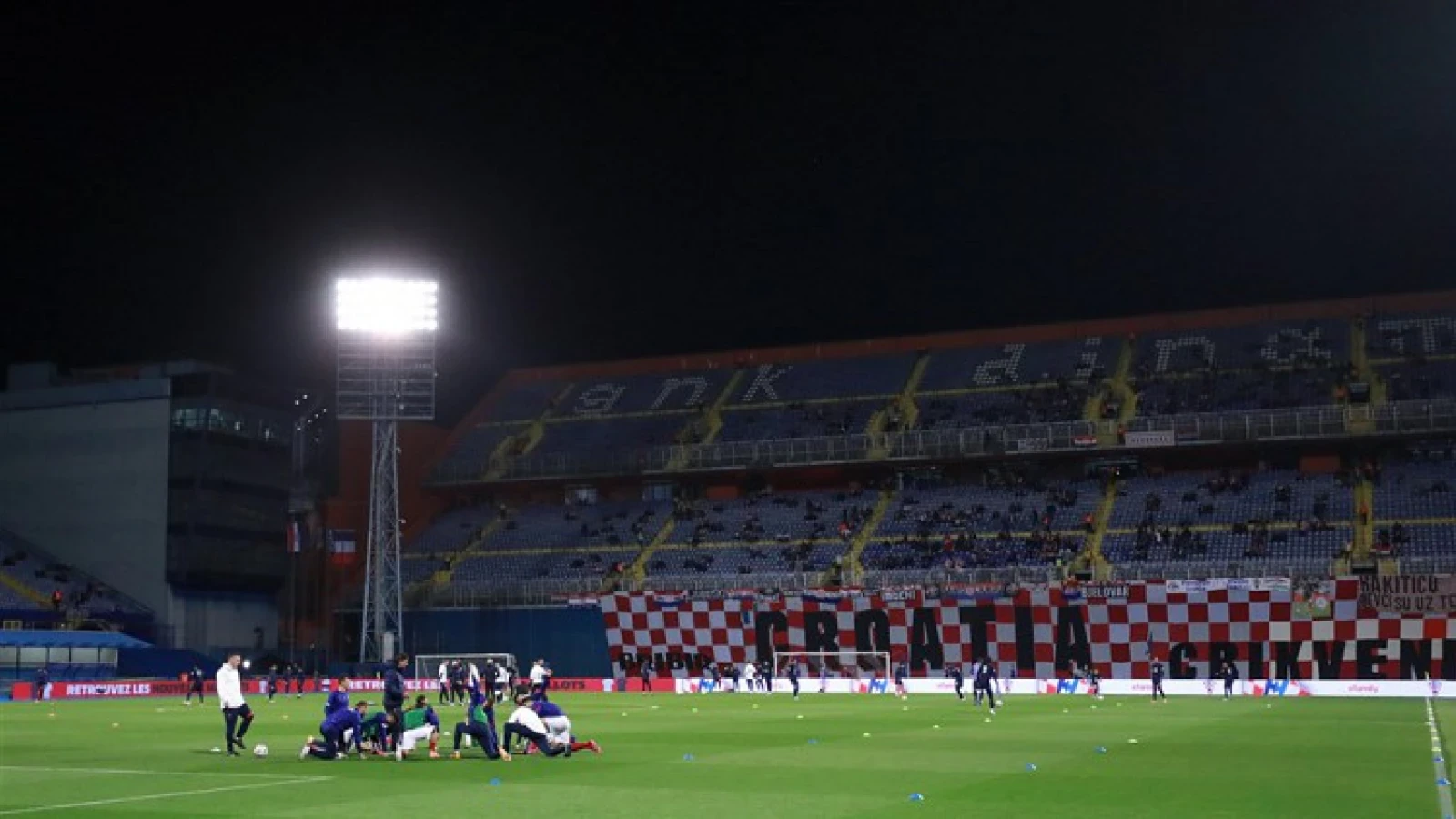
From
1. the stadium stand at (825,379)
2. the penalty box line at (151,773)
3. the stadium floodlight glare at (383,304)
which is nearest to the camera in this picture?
the penalty box line at (151,773)

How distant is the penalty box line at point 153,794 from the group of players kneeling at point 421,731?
241 centimetres

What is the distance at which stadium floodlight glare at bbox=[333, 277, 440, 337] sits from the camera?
67.3 metres

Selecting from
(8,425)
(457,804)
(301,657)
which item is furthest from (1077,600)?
(8,425)

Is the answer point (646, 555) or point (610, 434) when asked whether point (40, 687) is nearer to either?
point (646, 555)

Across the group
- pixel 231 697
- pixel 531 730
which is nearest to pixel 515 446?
pixel 231 697

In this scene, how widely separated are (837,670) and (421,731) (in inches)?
1676

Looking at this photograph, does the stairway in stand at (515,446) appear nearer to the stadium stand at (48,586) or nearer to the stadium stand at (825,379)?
the stadium stand at (825,379)

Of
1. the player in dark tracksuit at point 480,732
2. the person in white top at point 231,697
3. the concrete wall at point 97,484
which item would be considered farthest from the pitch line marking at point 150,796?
the concrete wall at point 97,484

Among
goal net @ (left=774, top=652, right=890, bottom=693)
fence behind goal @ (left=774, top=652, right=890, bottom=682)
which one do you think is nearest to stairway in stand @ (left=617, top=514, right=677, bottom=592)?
fence behind goal @ (left=774, top=652, right=890, bottom=682)

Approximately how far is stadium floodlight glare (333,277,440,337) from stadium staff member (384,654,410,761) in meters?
39.3

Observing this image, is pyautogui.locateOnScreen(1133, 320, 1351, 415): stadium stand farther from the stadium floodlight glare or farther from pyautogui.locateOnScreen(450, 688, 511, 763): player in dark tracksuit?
pyautogui.locateOnScreen(450, 688, 511, 763): player in dark tracksuit

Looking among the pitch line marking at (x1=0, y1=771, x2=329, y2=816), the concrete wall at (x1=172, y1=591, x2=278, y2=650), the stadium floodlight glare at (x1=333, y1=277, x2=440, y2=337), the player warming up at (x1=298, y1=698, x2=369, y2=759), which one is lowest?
the pitch line marking at (x1=0, y1=771, x2=329, y2=816)

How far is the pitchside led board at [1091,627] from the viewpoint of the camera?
5775cm

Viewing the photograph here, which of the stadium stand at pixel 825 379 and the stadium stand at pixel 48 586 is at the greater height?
the stadium stand at pixel 825 379
